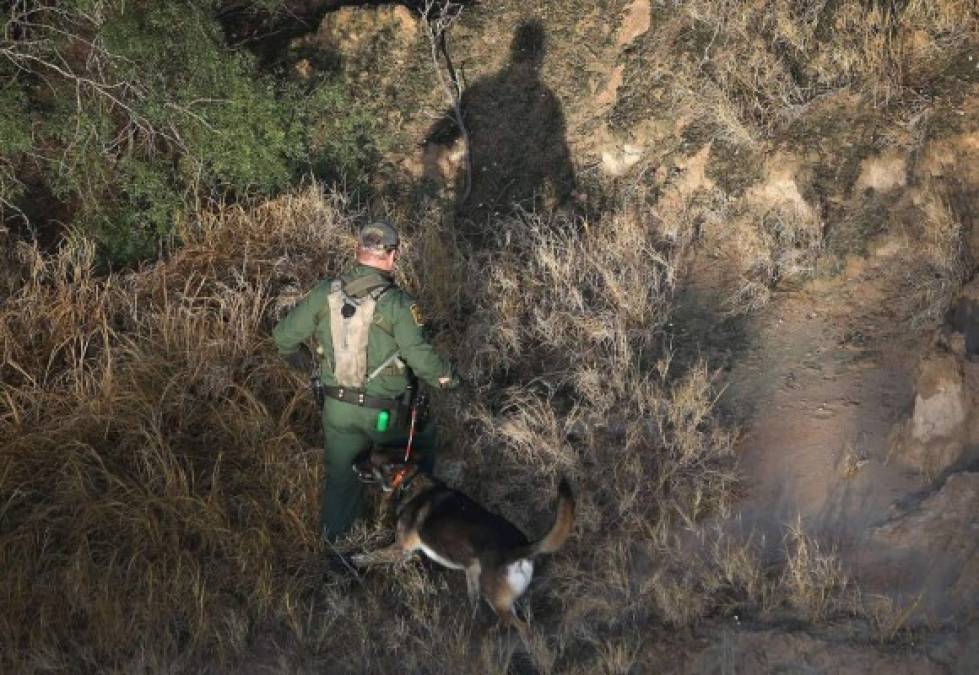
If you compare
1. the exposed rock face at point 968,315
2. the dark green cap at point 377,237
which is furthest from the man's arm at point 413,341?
the exposed rock face at point 968,315

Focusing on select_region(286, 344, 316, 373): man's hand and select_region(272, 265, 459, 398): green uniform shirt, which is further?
select_region(286, 344, 316, 373): man's hand

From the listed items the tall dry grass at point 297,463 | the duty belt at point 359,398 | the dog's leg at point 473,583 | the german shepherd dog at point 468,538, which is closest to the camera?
the german shepherd dog at point 468,538

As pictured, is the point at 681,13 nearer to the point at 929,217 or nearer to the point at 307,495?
the point at 929,217

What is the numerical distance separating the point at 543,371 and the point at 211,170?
103 inches

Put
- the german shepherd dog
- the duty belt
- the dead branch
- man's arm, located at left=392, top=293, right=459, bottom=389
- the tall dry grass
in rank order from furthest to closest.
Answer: the dead branch < the duty belt < the tall dry grass < man's arm, located at left=392, top=293, right=459, bottom=389 < the german shepherd dog

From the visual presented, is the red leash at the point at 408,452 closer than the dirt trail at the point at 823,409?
Yes

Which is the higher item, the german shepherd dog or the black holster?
the black holster

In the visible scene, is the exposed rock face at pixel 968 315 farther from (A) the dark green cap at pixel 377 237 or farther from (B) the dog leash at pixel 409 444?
(A) the dark green cap at pixel 377 237

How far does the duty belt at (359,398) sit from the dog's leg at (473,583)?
920 millimetres

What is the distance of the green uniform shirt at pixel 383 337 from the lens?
528 centimetres

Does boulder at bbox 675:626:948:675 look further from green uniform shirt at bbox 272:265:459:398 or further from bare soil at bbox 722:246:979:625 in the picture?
green uniform shirt at bbox 272:265:459:398

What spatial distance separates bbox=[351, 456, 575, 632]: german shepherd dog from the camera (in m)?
4.84

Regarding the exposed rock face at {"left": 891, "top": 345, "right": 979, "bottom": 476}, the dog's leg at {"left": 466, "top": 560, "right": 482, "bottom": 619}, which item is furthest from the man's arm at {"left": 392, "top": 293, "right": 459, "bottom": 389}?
the exposed rock face at {"left": 891, "top": 345, "right": 979, "bottom": 476}

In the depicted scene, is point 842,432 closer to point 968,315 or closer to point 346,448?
point 968,315
